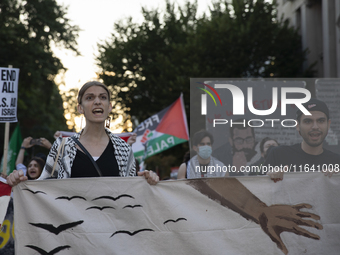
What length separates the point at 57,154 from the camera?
3.45 metres

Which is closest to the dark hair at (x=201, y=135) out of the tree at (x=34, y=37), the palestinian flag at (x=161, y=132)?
the palestinian flag at (x=161, y=132)

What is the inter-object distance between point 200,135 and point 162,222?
172 cm

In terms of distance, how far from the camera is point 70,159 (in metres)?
3.47

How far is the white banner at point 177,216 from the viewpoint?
367 cm

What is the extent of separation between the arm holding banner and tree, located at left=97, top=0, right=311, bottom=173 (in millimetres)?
17157

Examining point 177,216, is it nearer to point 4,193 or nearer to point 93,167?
point 93,167

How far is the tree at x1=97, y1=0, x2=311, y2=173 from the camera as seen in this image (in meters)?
21.6

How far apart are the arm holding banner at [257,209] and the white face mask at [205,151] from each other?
4.70ft

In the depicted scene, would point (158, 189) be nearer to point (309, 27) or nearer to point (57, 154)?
point (57, 154)

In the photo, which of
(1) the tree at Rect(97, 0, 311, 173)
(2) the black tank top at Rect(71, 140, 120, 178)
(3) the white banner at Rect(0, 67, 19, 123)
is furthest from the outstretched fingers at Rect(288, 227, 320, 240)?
(1) the tree at Rect(97, 0, 311, 173)

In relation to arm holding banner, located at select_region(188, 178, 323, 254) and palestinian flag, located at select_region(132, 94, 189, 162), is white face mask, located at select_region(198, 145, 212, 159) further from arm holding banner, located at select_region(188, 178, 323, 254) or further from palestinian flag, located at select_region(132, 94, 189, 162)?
palestinian flag, located at select_region(132, 94, 189, 162)

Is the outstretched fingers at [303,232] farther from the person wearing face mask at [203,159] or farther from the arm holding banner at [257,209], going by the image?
the person wearing face mask at [203,159]

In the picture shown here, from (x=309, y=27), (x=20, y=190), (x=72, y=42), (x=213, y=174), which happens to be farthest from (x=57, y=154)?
(x=309, y=27)

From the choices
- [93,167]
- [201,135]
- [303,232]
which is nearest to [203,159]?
[201,135]
